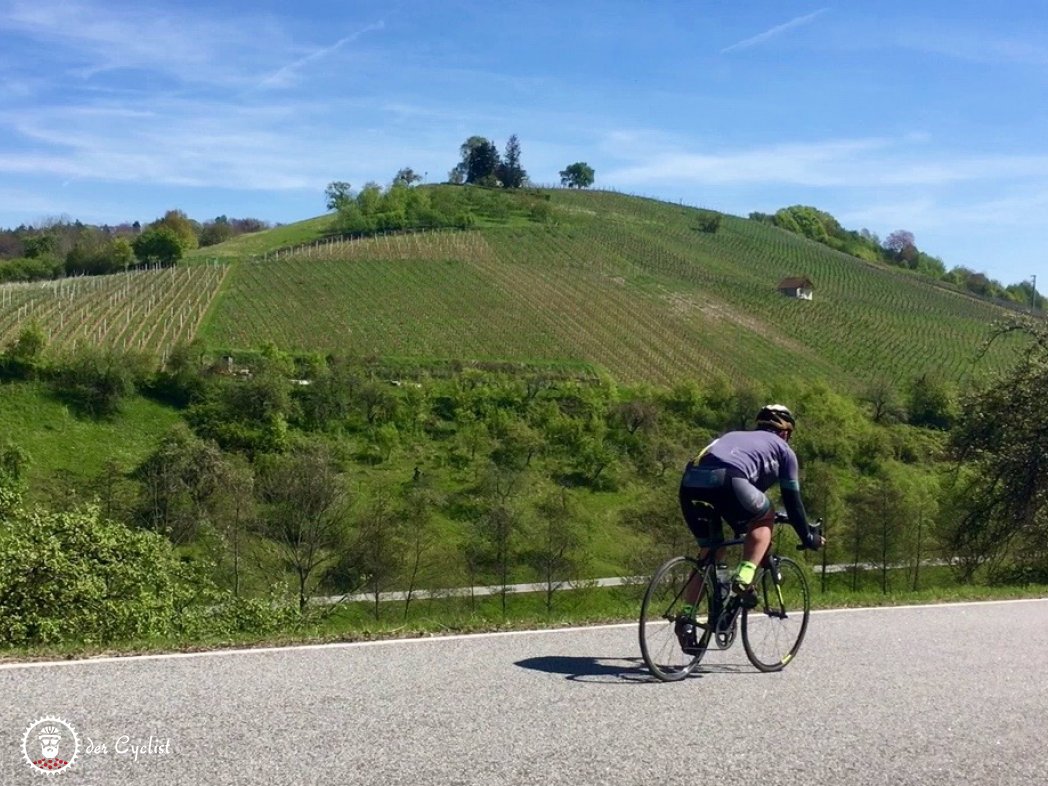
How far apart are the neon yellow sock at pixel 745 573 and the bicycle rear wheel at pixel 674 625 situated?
0.22m

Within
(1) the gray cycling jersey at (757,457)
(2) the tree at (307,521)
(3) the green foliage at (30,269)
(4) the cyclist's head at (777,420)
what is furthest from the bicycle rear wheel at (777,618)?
(3) the green foliage at (30,269)

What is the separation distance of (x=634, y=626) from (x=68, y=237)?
152 meters

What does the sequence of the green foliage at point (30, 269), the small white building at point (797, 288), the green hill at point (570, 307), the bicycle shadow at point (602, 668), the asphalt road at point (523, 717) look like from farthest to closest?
the green foliage at point (30, 269), the small white building at point (797, 288), the green hill at point (570, 307), the bicycle shadow at point (602, 668), the asphalt road at point (523, 717)

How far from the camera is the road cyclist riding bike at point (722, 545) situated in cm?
687

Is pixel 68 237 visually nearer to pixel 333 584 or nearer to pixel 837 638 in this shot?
pixel 333 584

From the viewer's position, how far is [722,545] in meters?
6.99

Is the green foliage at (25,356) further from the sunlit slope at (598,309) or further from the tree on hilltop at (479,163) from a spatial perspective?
the tree on hilltop at (479,163)

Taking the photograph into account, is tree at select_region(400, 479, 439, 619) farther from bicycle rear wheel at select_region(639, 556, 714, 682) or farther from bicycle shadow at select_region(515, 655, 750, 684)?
bicycle rear wheel at select_region(639, 556, 714, 682)

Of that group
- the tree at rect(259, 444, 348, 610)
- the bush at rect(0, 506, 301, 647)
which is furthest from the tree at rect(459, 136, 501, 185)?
the bush at rect(0, 506, 301, 647)

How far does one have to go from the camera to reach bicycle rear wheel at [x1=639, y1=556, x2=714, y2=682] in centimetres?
673

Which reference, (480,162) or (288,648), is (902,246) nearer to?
(480,162)

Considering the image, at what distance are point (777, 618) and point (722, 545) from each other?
985 mm

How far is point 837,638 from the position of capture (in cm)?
854

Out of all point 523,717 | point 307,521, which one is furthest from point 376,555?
point 523,717
